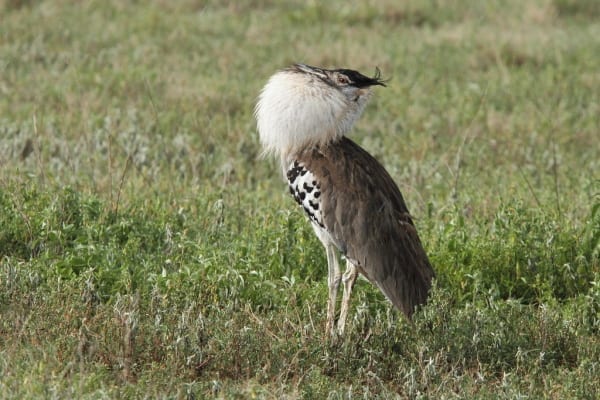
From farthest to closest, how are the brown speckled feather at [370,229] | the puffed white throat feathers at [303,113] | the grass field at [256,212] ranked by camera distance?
the puffed white throat feathers at [303,113], the brown speckled feather at [370,229], the grass field at [256,212]

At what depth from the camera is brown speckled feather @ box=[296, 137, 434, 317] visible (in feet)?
17.0

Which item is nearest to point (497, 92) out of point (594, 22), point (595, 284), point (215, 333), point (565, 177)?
point (565, 177)

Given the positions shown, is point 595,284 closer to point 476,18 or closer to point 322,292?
point 322,292

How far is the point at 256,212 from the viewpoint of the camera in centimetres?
671

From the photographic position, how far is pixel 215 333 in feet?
16.5

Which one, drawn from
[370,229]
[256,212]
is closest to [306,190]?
[370,229]

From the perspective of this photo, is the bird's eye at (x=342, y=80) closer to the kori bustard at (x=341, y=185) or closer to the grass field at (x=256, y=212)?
the kori bustard at (x=341, y=185)

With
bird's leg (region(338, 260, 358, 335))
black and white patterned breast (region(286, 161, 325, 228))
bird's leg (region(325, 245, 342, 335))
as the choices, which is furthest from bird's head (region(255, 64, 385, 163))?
bird's leg (region(338, 260, 358, 335))

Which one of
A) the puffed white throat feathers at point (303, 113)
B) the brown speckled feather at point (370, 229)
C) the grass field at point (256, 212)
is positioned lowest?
the grass field at point (256, 212)

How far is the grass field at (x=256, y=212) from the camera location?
480 cm

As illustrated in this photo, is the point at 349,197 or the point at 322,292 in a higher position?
the point at 349,197

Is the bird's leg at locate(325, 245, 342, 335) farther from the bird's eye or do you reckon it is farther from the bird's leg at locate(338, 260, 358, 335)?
the bird's eye

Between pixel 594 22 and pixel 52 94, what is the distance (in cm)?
607

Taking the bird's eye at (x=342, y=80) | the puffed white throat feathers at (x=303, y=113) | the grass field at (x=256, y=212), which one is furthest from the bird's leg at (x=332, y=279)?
the bird's eye at (x=342, y=80)
